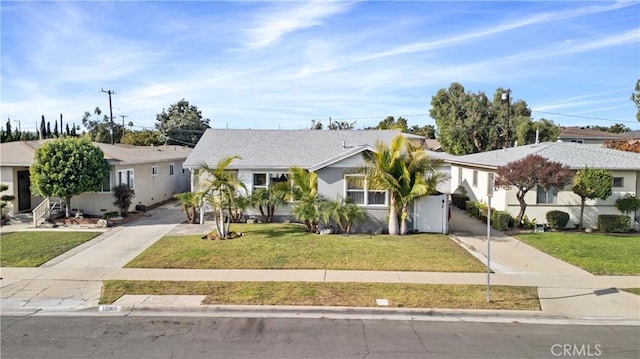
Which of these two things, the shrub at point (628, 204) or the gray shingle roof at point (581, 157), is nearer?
the shrub at point (628, 204)

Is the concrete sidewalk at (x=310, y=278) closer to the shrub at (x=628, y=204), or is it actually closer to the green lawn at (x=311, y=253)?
the green lawn at (x=311, y=253)

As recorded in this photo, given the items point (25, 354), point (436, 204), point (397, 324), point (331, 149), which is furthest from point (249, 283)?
point (331, 149)

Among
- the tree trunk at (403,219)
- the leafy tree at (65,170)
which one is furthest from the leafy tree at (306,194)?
the leafy tree at (65,170)

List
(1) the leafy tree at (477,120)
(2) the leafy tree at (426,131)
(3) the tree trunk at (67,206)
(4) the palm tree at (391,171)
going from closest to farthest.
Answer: (4) the palm tree at (391,171)
(3) the tree trunk at (67,206)
(1) the leafy tree at (477,120)
(2) the leafy tree at (426,131)

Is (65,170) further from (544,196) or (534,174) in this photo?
(544,196)

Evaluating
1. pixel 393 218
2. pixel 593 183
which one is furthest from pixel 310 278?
pixel 593 183

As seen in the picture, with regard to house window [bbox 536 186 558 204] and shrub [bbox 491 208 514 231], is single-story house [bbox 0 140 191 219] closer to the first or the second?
shrub [bbox 491 208 514 231]
